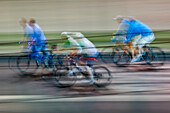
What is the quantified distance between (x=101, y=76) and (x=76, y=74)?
1.42ft

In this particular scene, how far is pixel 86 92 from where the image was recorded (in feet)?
14.3

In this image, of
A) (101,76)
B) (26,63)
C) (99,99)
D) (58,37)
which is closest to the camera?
(99,99)

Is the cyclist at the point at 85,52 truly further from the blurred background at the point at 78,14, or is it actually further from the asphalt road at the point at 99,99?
the blurred background at the point at 78,14

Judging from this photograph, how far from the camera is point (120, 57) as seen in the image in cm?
623

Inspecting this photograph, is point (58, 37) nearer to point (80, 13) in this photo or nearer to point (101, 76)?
point (80, 13)

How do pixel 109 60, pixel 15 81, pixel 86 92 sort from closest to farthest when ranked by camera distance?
pixel 86 92
pixel 15 81
pixel 109 60

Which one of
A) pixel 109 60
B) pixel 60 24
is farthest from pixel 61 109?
pixel 60 24

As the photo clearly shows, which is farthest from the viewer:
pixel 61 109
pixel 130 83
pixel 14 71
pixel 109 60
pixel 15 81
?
pixel 109 60


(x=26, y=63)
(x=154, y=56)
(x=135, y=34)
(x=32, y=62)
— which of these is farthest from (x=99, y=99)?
(x=154, y=56)

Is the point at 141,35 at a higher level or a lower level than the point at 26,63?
higher

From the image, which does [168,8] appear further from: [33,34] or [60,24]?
[33,34]

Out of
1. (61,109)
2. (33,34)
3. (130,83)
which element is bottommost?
(61,109)

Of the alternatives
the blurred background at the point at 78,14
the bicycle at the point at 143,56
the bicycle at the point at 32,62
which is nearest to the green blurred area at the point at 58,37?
the blurred background at the point at 78,14

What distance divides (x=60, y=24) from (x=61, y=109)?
21.9 ft
